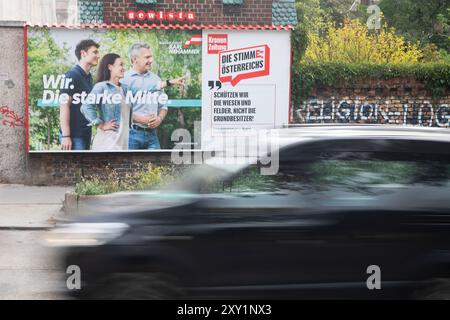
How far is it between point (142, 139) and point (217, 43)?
2.87 m

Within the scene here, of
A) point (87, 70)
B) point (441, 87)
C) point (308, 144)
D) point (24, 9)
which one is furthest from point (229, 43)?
point (24, 9)

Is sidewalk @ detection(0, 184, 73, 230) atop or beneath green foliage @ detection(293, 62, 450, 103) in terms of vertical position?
beneath

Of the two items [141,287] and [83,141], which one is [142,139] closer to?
[83,141]

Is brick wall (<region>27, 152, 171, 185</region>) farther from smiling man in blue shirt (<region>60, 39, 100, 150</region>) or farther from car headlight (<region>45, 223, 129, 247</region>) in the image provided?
car headlight (<region>45, 223, 129, 247</region>)

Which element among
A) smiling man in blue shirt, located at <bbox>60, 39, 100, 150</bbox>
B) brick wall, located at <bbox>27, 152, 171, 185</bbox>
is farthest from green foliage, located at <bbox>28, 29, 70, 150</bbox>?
brick wall, located at <bbox>27, 152, 171, 185</bbox>

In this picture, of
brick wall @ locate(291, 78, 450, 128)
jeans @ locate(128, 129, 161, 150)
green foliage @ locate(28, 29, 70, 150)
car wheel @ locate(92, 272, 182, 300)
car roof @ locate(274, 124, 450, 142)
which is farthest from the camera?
brick wall @ locate(291, 78, 450, 128)

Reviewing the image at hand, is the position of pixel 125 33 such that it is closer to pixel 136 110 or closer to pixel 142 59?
pixel 142 59

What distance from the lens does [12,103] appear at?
1388 centimetres

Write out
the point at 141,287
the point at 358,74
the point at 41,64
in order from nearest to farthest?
the point at 141,287 → the point at 41,64 → the point at 358,74

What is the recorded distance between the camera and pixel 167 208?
4.69m

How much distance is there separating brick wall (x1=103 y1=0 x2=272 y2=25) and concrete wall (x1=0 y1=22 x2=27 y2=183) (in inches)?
118

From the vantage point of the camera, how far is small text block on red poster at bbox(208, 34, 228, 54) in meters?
14.2

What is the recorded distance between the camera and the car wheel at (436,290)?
4656 mm

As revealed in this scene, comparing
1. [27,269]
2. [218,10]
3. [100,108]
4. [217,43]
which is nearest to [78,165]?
[100,108]
